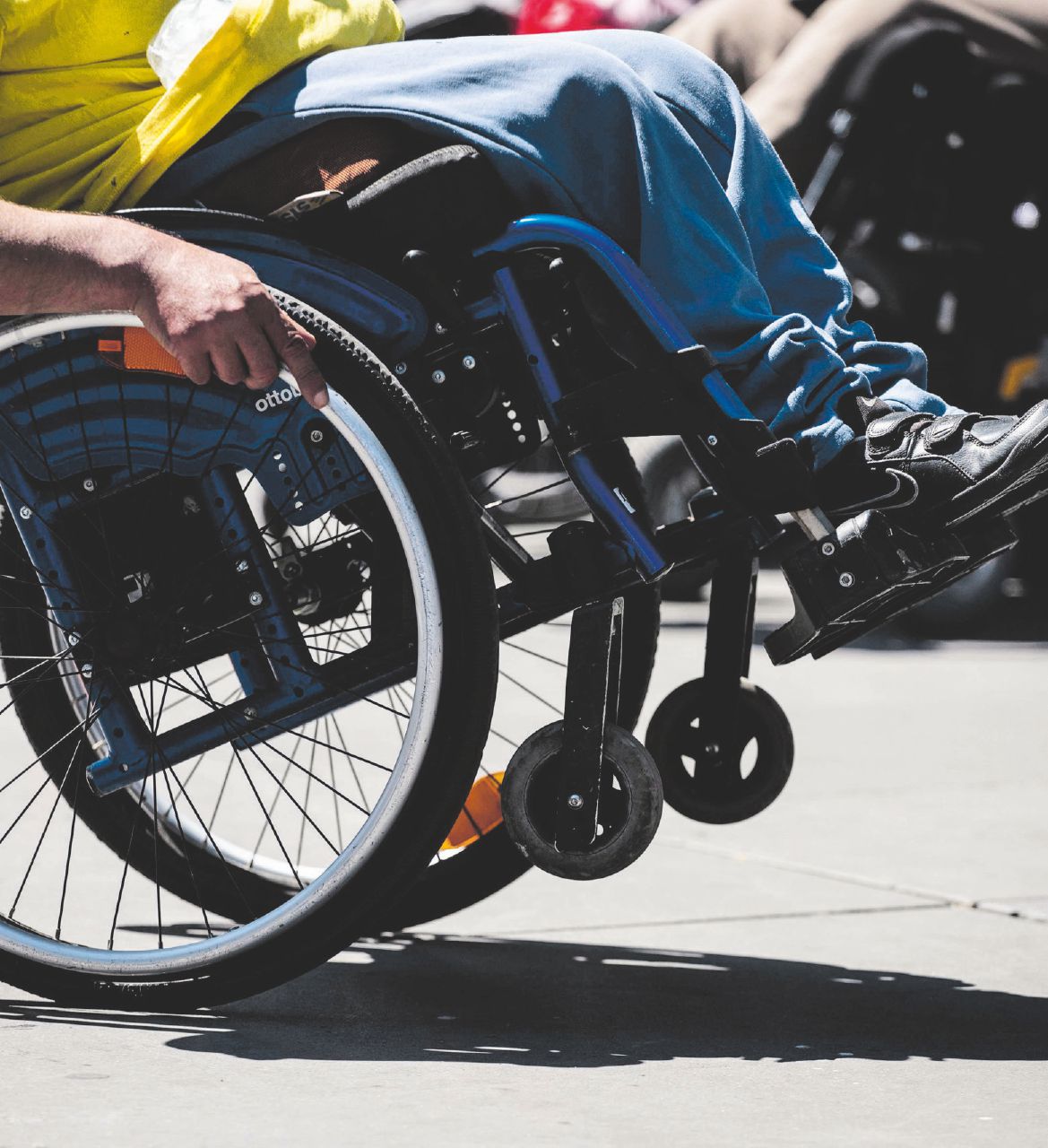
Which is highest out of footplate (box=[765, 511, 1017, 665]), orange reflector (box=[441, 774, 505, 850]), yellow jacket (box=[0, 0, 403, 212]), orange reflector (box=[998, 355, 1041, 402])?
yellow jacket (box=[0, 0, 403, 212])

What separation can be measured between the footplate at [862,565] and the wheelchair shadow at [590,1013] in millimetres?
502

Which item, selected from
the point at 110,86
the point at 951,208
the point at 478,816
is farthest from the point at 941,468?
the point at 951,208

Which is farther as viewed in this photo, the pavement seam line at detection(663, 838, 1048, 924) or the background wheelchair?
the background wheelchair

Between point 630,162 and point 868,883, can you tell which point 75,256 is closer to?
point 630,162

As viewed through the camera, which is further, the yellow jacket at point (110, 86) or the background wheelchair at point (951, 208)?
the background wheelchair at point (951, 208)

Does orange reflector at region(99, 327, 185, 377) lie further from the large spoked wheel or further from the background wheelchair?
the background wheelchair

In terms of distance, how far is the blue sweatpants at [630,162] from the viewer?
243 centimetres

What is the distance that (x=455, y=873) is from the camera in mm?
2875

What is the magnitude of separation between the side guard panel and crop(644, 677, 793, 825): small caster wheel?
676 millimetres

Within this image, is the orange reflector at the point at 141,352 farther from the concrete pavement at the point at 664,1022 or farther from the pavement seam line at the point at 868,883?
the pavement seam line at the point at 868,883

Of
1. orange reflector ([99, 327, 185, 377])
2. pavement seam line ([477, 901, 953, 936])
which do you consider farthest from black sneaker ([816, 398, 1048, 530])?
pavement seam line ([477, 901, 953, 936])

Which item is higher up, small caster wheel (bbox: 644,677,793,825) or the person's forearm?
the person's forearm

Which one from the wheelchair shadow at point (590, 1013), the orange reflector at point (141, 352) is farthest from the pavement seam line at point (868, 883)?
the orange reflector at point (141, 352)

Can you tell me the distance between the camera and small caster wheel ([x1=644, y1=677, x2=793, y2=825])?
2.73 metres
